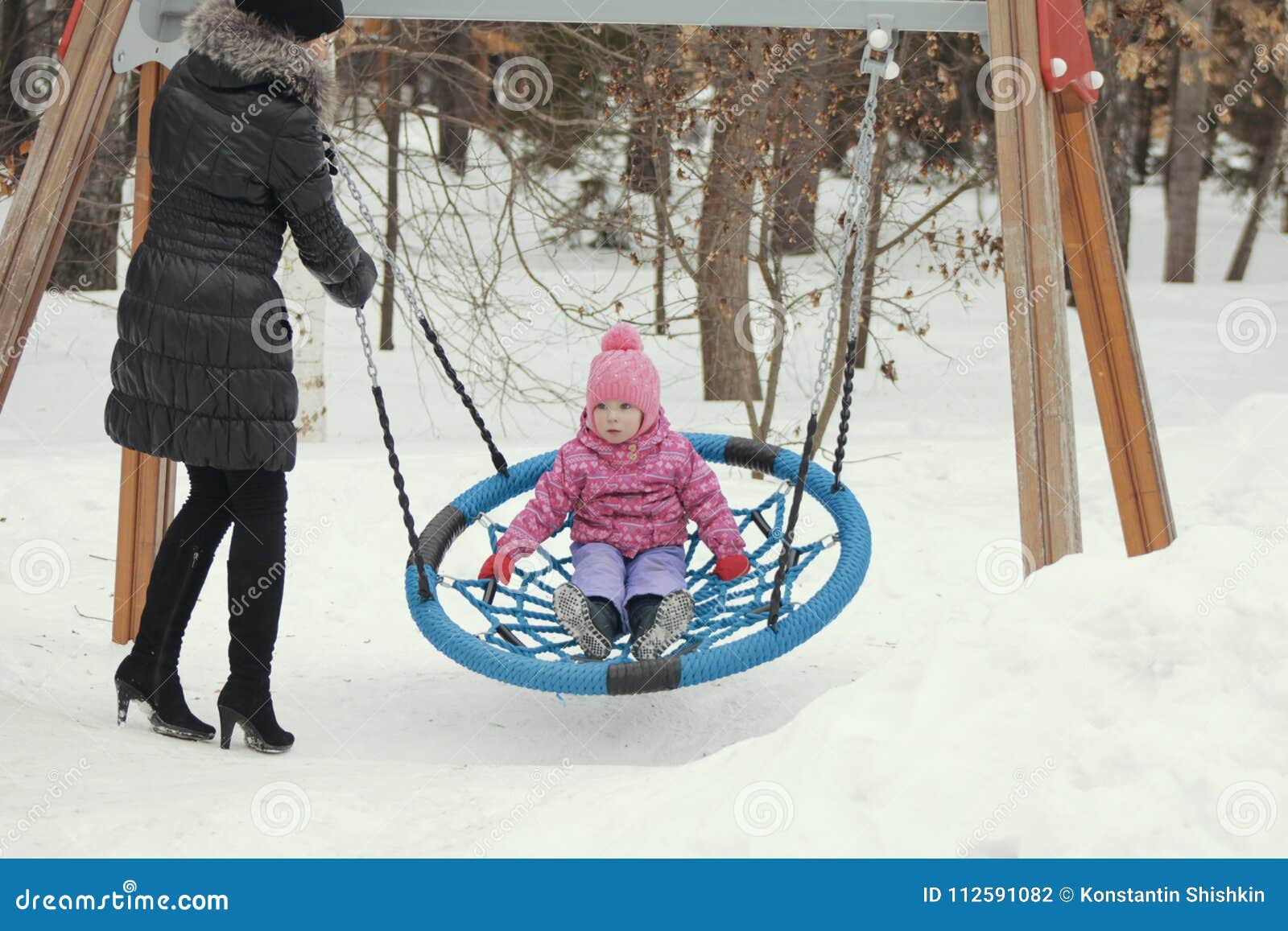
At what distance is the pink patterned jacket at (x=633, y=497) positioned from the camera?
12.4ft

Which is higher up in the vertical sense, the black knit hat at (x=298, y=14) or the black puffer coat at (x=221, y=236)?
the black knit hat at (x=298, y=14)

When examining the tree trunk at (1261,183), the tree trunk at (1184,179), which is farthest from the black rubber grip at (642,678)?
the tree trunk at (1261,183)

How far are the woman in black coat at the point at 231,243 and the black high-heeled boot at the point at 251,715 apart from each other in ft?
1.40

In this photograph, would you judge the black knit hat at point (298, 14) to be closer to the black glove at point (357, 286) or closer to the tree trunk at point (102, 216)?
the black glove at point (357, 286)

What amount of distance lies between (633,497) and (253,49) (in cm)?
161

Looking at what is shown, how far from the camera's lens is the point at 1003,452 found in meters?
6.45

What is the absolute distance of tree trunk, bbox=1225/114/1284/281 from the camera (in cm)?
1597

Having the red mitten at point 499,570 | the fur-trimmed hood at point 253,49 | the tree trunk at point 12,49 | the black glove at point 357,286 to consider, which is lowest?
the red mitten at point 499,570

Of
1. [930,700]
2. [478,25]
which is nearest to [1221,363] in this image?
[478,25]

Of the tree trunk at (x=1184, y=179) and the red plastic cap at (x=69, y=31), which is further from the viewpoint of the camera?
the tree trunk at (x=1184, y=179)

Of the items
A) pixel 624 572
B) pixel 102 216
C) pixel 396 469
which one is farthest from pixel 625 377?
pixel 102 216

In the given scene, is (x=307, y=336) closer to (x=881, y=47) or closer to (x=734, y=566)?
(x=734, y=566)

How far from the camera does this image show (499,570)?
360 centimetres
